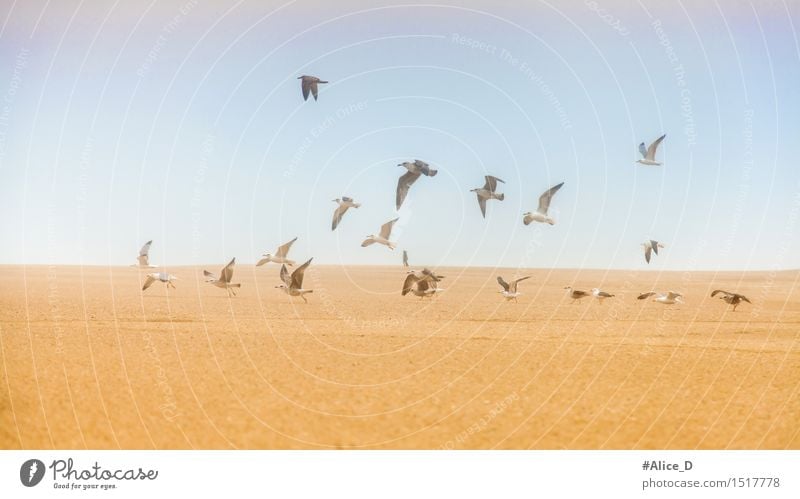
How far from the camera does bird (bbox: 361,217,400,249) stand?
2150 cm

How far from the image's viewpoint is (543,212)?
19.6 metres

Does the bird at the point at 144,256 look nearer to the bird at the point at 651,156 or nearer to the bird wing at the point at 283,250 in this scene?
the bird wing at the point at 283,250

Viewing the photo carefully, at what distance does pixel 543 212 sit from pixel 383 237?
15.8 ft

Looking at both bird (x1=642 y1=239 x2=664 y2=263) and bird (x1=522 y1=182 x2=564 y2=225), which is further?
bird (x1=642 y1=239 x2=664 y2=263)

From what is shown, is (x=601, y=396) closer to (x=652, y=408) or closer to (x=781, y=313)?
(x=652, y=408)

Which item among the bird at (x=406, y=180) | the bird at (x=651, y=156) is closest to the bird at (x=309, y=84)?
the bird at (x=406, y=180)

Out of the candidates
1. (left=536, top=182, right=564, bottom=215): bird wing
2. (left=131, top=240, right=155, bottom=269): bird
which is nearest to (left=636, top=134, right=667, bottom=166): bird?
(left=536, top=182, right=564, bottom=215): bird wing

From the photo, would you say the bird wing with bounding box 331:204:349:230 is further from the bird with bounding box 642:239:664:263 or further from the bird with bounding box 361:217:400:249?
the bird with bounding box 642:239:664:263

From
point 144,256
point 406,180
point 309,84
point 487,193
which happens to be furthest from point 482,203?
point 144,256

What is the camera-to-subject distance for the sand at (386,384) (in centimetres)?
1072
